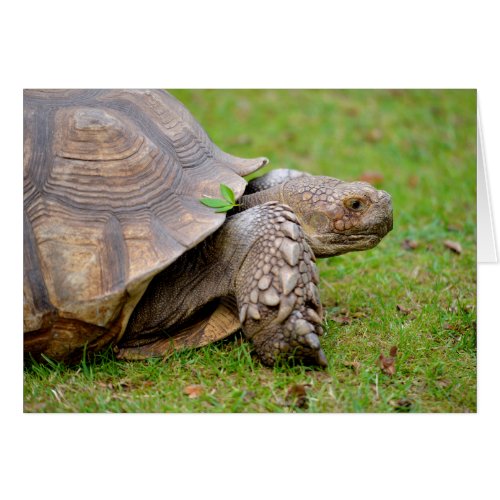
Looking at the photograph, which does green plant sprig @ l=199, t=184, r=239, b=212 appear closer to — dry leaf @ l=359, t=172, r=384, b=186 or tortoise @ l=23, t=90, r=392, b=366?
tortoise @ l=23, t=90, r=392, b=366

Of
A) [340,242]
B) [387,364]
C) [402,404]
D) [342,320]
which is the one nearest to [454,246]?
[342,320]

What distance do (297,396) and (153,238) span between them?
962 mm

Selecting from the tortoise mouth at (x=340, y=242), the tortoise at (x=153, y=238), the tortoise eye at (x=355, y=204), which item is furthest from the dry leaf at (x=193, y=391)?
the tortoise eye at (x=355, y=204)

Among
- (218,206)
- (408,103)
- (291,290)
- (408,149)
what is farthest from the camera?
(408,103)

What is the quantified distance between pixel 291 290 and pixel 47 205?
1197 millimetres

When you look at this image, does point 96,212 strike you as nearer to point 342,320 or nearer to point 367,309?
point 342,320

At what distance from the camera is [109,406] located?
2713 mm

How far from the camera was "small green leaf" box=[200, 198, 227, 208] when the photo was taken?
10.0ft

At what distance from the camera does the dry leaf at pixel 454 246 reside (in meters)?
4.59

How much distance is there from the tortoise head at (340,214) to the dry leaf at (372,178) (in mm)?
2751

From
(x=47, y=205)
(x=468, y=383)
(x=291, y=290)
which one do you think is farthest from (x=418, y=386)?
(x=47, y=205)

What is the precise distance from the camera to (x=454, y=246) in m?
4.62

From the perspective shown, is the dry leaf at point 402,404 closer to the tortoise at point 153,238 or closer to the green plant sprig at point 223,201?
the tortoise at point 153,238
